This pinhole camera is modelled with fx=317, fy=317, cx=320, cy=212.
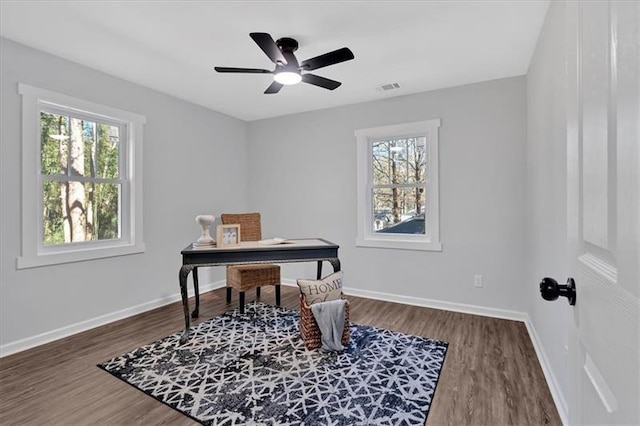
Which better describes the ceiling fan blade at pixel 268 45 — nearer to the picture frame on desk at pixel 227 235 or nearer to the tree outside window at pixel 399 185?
the picture frame on desk at pixel 227 235

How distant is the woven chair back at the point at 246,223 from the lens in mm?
3997

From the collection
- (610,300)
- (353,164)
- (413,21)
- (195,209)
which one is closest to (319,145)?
(353,164)

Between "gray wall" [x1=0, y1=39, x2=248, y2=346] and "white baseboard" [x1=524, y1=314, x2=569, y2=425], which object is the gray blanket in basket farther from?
"gray wall" [x1=0, y1=39, x2=248, y2=346]

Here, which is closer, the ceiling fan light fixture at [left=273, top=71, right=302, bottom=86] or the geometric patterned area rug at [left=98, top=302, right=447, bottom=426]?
the geometric patterned area rug at [left=98, top=302, right=447, bottom=426]

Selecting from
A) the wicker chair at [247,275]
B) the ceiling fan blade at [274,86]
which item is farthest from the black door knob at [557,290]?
the wicker chair at [247,275]

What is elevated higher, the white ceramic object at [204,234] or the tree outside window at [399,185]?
the tree outside window at [399,185]

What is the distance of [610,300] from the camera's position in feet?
1.86

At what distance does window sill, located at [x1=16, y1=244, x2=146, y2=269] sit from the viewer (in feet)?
8.85

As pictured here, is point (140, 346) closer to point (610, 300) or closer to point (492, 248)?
point (610, 300)

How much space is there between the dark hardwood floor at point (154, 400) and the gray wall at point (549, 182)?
0.75 feet

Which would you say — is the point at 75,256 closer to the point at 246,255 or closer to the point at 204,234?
the point at 204,234

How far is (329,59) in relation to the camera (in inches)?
92.0

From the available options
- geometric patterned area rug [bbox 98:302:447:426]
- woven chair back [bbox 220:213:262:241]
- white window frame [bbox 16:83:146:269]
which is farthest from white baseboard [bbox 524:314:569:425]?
white window frame [bbox 16:83:146:269]

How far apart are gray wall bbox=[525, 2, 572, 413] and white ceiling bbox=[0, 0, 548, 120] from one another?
1.12 ft
